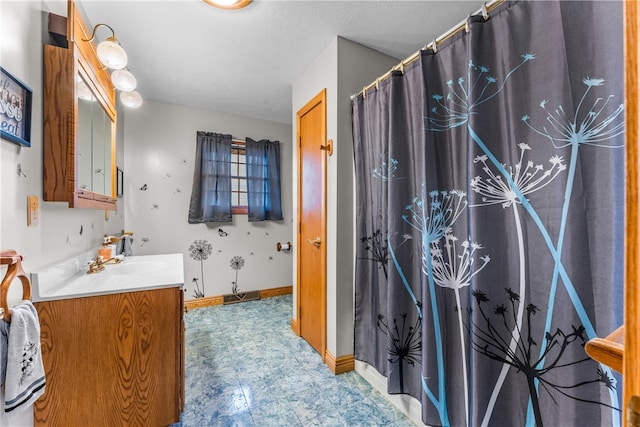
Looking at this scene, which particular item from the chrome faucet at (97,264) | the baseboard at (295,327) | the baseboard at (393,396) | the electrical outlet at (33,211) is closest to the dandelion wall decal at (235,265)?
the baseboard at (295,327)

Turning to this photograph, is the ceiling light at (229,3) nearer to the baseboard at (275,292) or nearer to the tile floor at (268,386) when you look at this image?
the tile floor at (268,386)

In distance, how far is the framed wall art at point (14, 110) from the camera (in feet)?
2.98

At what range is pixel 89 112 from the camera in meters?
1.60

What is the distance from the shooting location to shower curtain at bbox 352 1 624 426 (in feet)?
2.57

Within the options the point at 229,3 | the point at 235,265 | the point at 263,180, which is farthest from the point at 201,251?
the point at 229,3

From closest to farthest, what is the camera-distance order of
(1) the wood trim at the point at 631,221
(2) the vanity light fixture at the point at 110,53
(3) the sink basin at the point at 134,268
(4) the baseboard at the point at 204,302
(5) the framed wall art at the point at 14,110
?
1. (1) the wood trim at the point at 631,221
2. (5) the framed wall art at the point at 14,110
3. (2) the vanity light fixture at the point at 110,53
4. (3) the sink basin at the point at 134,268
5. (4) the baseboard at the point at 204,302

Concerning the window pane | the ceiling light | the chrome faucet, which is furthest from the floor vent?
the ceiling light

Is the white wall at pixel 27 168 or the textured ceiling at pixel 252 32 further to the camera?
the textured ceiling at pixel 252 32

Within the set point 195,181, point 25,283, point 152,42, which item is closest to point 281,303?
point 195,181

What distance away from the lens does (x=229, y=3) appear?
159cm

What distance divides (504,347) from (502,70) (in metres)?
1.04

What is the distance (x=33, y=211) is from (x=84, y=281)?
0.47 meters

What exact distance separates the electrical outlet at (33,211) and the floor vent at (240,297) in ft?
8.06

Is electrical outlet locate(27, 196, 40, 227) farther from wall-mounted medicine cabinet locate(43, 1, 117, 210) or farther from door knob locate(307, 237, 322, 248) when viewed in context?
door knob locate(307, 237, 322, 248)
